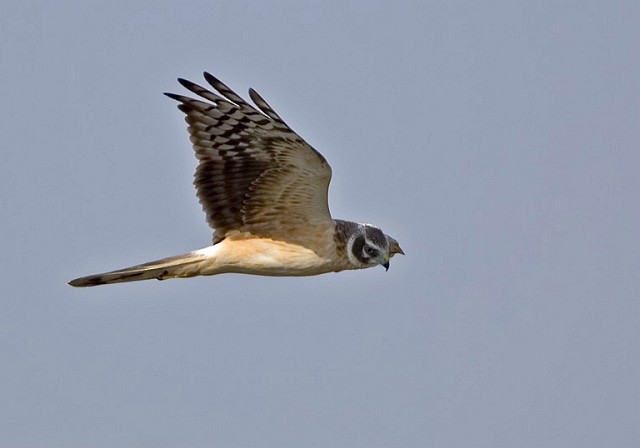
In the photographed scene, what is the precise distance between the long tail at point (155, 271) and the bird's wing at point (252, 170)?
1.23 feet

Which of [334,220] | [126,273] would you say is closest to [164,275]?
[126,273]

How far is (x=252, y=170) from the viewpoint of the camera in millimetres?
17547

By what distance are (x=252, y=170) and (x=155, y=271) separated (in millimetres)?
1159

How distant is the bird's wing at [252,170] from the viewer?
17219 mm

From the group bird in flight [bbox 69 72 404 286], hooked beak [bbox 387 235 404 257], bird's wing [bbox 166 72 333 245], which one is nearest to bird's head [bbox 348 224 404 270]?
bird in flight [bbox 69 72 404 286]

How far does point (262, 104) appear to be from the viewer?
17078mm

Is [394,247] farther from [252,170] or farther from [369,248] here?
[252,170]

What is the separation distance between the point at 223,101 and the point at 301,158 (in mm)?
794

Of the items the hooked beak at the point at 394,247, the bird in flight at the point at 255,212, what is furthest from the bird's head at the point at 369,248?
the hooked beak at the point at 394,247

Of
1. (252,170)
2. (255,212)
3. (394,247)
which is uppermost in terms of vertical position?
(252,170)

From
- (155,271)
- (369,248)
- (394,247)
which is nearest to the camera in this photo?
(155,271)

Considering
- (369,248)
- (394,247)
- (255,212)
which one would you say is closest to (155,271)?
(255,212)

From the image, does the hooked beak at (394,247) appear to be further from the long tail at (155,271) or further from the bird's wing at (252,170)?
the long tail at (155,271)

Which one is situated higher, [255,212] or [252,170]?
[252,170]
